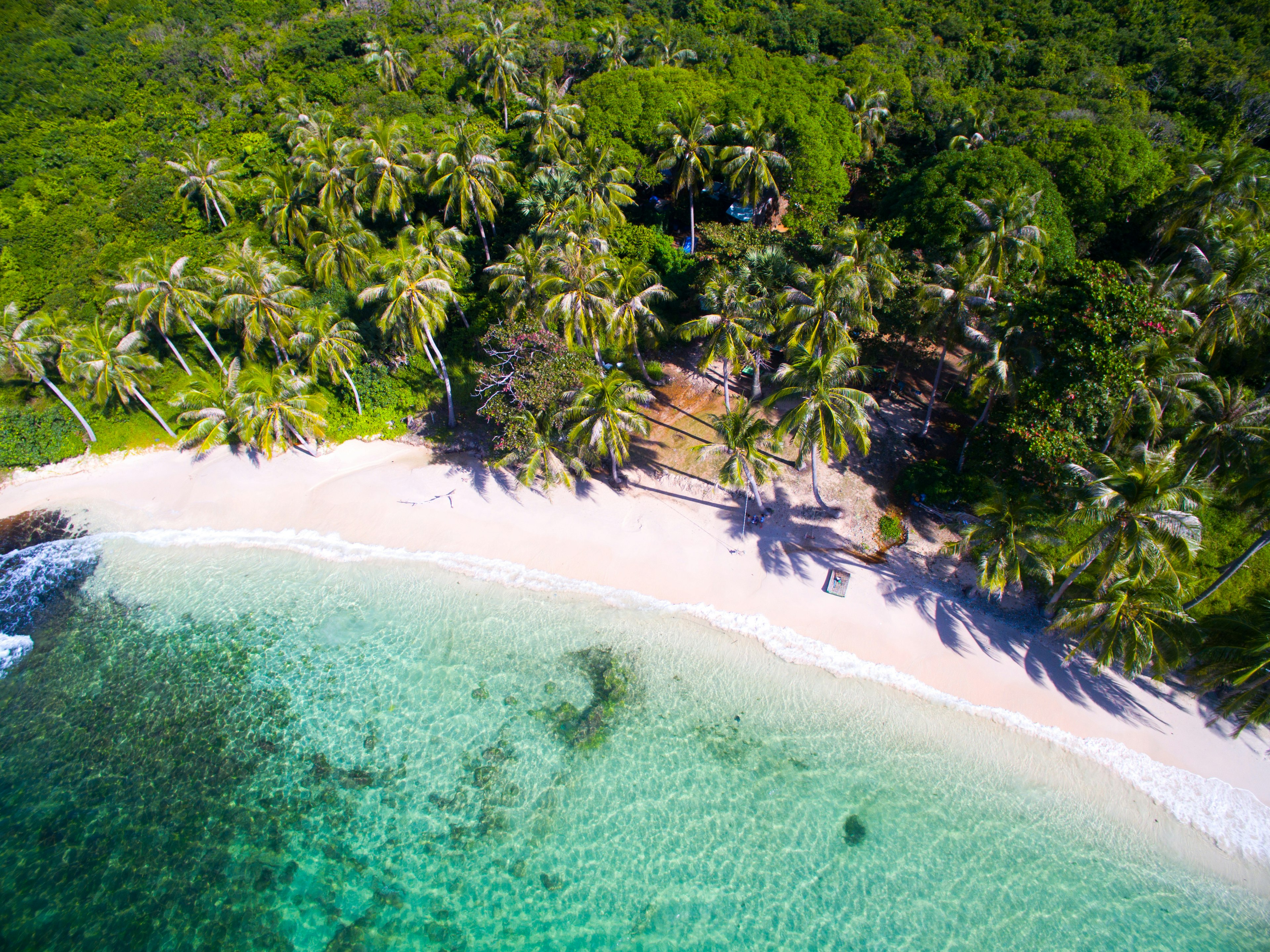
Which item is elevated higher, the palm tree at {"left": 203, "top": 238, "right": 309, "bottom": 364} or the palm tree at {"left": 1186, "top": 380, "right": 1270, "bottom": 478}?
the palm tree at {"left": 1186, "top": 380, "right": 1270, "bottom": 478}

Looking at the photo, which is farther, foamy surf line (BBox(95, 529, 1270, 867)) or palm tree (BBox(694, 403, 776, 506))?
palm tree (BBox(694, 403, 776, 506))

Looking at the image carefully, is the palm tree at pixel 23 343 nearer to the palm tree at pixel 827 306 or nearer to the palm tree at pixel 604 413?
the palm tree at pixel 604 413

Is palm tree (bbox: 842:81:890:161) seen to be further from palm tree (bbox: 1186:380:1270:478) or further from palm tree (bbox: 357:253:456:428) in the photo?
palm tree (bbox: 357:253:456:428)

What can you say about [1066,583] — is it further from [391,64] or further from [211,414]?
[391,64]

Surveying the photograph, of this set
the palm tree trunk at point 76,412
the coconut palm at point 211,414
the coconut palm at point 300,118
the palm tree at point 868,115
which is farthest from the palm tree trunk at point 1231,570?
the coconut palm at point 300,118

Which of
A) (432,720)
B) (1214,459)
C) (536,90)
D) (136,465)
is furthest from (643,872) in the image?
(536,90)

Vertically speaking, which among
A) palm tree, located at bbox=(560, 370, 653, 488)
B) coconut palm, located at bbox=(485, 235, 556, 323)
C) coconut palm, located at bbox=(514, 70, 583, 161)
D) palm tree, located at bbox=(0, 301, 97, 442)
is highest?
coconut palm, located at bbox=(514, 70, 583, 161)

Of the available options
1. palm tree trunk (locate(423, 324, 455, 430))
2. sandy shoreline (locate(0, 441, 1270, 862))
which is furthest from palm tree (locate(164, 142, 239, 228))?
palm tree trunk (locate(423, 324, 455, 430))
